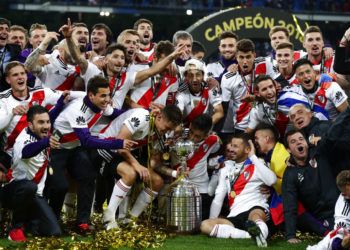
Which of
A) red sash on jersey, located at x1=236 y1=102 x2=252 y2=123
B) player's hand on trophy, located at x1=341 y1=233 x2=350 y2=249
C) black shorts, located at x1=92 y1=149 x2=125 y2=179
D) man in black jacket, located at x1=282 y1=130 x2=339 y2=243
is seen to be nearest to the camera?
player's hand on trophy, located at x1=341 y1=233 x2=350 y2=249

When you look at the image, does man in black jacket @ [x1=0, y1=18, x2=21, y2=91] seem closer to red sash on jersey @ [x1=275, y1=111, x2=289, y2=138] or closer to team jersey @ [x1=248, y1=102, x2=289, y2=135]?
team jersey @ [x1=248, y1=102, x2=289, y2=135]

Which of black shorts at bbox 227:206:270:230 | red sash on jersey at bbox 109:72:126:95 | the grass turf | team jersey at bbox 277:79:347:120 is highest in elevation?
red sash on jersey at bbox 109:72:126:95

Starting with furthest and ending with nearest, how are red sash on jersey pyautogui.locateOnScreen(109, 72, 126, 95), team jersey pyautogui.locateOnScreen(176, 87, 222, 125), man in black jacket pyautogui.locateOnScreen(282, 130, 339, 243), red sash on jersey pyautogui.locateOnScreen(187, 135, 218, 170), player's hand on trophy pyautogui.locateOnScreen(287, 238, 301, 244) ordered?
team jersey pyautogui.locateOnScreen(176, 87, 222, 125) < red sash on jersey pyautogui.locateOnScreen(187, 135, 218, 170) < red sash on jersey pyautogui.locateOnScreen(109, 72, 126, 95) < man in black jacket pyautogui.locateOnScreen(282, 130, 339, 243) < player's hand on trophy pyautogui.locateOnScreen(287, 238, 301, 244)

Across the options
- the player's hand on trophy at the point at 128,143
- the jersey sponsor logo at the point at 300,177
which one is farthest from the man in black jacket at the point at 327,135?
the player's hand on trophy at the point at 128,143

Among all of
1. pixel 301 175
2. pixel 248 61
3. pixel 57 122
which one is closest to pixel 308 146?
pixel 301 175

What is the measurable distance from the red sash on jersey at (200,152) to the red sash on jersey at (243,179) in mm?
530

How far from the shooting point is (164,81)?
788 centimetres

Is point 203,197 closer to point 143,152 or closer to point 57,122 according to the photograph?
point 143,152

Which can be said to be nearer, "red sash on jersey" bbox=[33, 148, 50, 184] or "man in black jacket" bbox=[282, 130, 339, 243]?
"man in black jacket" bbox=[282, 130, 339, 243]

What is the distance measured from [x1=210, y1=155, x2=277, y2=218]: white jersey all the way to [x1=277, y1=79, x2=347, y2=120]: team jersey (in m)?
0.72

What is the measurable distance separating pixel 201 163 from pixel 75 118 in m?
1.39

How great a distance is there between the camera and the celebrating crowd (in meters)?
6.83

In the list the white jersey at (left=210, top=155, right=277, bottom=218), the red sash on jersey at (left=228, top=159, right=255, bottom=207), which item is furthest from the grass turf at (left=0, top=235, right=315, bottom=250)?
the red sash on jersey at (left=228, top=159, right=255, bottom=207)

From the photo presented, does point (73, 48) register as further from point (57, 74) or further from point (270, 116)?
point (270, 116)
